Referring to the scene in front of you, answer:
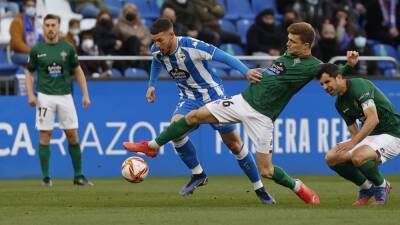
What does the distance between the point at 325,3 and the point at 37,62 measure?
31.6 feet

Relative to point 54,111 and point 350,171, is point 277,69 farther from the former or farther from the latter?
point 54,111

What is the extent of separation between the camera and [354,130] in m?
12.6

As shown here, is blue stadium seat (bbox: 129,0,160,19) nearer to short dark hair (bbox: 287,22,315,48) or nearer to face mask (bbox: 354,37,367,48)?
face mask (bbox: 354,37,367,48)

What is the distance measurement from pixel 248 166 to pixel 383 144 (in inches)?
67.7

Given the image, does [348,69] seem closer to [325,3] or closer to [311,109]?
[311,109]

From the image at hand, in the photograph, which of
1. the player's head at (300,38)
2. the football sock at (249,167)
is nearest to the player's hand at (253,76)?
the player's head at (300,38)

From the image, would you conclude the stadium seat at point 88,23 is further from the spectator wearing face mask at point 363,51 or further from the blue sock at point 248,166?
the blue sock at point 248,166

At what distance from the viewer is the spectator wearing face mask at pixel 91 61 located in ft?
67.4

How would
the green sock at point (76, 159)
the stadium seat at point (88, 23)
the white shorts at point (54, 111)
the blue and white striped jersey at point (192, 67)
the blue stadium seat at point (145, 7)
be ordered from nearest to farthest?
the blue and white striped jersey at point (192, 67), the white shorts at point (54, 111), the green sock at point (76, 159), the stadium seat at point (88, 23), the blue stadium seat at point (145, 7)

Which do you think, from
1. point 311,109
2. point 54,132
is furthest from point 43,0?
point 311,109

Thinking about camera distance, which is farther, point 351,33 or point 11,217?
point 351,33

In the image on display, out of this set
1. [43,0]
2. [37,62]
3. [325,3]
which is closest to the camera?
[37,62]

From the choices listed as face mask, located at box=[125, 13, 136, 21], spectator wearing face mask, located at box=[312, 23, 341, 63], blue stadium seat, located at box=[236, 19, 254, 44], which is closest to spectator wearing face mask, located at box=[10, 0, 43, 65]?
face mask, located at box=[125, 13, 136, 21]

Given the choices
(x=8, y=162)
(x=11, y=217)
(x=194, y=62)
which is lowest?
(x=8, y=162)
